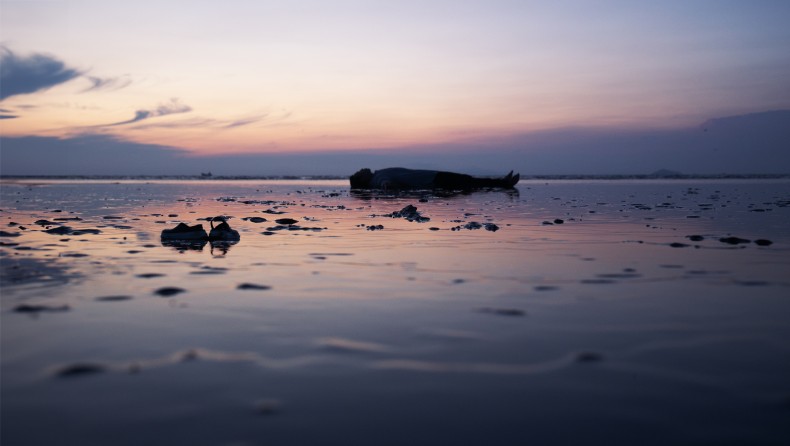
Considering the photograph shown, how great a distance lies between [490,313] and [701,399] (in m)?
2.21

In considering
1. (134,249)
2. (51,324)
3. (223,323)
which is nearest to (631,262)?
(223,323)

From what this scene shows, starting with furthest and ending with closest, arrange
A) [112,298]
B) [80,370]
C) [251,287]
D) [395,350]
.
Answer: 1. [251,287]
2. [112,298]
3. [395,350]
4. [80,370]

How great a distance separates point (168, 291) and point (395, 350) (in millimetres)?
3214

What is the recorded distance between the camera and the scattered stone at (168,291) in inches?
240

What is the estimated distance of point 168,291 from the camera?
20.4 feet

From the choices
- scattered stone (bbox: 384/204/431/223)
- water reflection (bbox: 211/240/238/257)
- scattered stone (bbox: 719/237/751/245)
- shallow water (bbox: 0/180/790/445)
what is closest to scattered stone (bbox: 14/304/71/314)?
shallow water (bbox: 0/180/790/445)

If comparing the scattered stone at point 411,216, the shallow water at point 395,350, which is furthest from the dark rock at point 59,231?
the scattered stone at point 411,216

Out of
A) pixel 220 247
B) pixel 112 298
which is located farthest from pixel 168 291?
pixel 220 247

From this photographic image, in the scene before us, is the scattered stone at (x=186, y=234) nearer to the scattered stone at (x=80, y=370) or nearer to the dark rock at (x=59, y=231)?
the dark rock at (x=59, y=231)

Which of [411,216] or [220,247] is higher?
[411,216]

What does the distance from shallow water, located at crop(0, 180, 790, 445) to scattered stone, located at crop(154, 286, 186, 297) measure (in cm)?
11

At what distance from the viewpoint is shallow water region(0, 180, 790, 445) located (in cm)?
296

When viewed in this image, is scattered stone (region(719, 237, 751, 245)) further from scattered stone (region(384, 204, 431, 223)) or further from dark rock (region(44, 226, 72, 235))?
dark rock (region(44, 226, 72, 235))

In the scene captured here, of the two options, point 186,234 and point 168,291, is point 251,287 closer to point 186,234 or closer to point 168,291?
point 168,291
